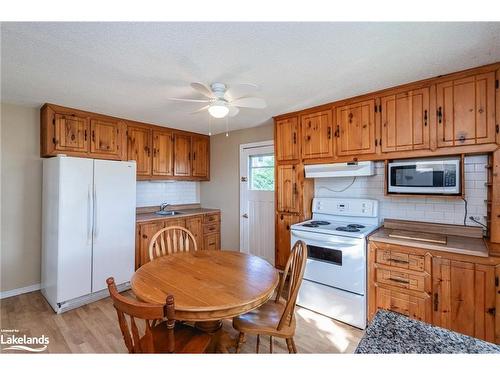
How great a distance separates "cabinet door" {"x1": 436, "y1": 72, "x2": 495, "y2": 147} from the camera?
1.87 meters

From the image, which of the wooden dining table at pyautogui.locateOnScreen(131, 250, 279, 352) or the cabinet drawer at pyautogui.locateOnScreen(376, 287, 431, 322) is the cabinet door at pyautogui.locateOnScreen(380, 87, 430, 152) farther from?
the wooden dining table at pyautogui.locateOnScreen(131, 250, 279, 352)

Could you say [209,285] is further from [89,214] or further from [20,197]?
[20,197]

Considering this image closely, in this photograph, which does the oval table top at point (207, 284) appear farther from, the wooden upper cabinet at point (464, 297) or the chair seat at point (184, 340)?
the wooden upper cabinet at point (464, 297)

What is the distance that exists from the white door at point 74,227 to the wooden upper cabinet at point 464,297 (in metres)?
3.41

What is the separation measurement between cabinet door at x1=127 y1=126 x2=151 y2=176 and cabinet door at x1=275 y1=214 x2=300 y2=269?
2.10 m

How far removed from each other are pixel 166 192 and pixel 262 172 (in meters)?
1.78

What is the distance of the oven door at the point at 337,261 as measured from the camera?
222cm

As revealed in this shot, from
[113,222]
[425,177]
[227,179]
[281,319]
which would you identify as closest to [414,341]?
[281,319]

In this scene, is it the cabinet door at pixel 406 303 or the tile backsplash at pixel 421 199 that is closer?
the cabinet door at pixel 406 303

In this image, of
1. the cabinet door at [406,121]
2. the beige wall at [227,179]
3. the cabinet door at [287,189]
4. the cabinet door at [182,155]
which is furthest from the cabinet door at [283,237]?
the cabinet door at [182,155]

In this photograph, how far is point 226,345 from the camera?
1.93 metres

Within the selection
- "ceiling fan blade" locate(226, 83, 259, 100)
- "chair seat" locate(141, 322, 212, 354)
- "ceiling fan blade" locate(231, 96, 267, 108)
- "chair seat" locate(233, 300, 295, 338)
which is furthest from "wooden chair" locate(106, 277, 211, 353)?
"ceiling fan blade" locate(226, 83, 259, 100)
